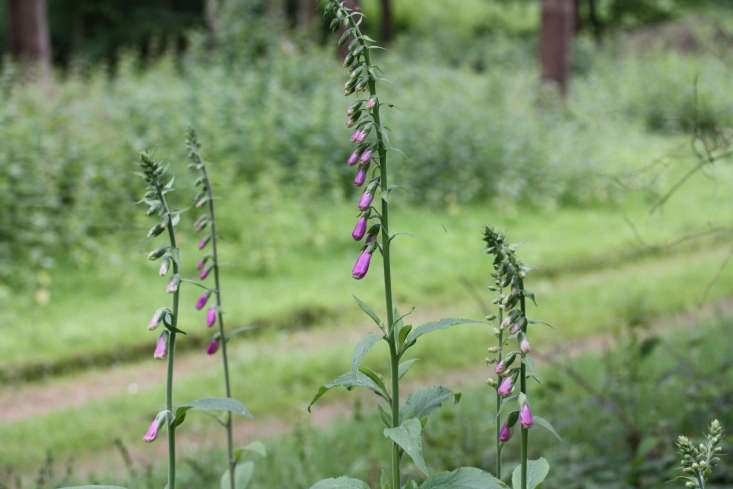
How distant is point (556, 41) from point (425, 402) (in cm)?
1509

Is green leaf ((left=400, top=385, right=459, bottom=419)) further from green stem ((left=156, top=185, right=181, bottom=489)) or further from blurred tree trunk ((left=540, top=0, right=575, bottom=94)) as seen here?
blurred tree trunk ((left=540, top=0, right=575, bottom=94))

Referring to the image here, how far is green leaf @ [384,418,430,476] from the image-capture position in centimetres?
172

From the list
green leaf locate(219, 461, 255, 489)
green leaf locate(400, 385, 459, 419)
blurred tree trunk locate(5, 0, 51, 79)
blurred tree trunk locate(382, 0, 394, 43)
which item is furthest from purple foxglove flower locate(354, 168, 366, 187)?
blurred tree trunk locate(382, 0, 394, 43)

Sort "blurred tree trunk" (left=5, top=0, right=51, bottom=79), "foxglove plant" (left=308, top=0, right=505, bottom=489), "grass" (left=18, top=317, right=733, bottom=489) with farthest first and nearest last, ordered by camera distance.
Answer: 1. "blurred tree trunk" (left=5, top=0, right=51, bottom=79)
2. "grass" (left=18, top=317, right=733, bottom=489)
3. "foxglove plant" (left=308, top=0, right=505, bottom=489)

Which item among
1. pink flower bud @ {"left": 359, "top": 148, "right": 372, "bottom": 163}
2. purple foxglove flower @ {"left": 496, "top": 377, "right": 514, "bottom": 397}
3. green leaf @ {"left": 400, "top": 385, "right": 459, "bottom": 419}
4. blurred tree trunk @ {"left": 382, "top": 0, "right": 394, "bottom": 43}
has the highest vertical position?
blurred tree trunk @ {"left": 382, "top": 0, "right": 394, "bottom": 43}

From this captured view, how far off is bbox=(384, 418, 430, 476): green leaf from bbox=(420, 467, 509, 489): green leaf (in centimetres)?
12

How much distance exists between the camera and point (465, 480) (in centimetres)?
185

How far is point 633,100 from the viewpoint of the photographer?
1892 cm

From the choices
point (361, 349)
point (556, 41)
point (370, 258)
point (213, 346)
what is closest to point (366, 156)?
point (370, 258)

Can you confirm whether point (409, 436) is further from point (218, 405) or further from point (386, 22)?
point (386, 22)

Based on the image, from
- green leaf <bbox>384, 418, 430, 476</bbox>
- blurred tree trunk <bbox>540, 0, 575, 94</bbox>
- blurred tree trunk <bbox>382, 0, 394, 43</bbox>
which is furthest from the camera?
blurred tree trunk <bbox>382, 0, 394, 43</bbox>

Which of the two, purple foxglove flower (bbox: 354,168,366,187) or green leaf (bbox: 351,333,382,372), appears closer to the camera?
green leaf (bbox: 351,333,382,372)

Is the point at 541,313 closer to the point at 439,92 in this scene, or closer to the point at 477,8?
the point at 439,92

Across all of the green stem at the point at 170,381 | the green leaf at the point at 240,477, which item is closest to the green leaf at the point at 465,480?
the green stem at the point at 170,381
